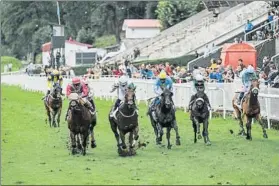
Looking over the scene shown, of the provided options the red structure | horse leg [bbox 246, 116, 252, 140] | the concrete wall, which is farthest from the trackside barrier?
the concrete wall

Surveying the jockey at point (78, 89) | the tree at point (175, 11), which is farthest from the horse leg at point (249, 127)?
the tree at point (175, 11)

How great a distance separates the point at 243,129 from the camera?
20.9 metres

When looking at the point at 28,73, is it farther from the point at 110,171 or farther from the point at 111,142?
the point at 110,171

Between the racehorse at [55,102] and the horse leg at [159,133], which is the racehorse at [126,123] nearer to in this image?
the horse leg at [159,133]

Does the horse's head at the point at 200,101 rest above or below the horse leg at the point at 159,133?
above

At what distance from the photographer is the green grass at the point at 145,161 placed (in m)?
13.3

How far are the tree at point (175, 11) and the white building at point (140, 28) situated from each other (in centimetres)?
521


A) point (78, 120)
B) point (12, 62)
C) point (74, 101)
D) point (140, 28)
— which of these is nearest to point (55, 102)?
point (78, 120)

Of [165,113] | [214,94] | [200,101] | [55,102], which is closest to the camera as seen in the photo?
[165,113]

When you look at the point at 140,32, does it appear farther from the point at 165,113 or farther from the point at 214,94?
the point at 165,113

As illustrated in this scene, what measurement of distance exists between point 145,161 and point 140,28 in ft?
217

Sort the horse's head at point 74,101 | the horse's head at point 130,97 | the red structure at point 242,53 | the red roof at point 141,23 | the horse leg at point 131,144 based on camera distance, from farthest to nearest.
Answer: the red roof at point 141,23 → the red structure at point 242,53 → the horse leg at point 131,144 → the horse's head at point 74,101 → the horse's head at point 130,97

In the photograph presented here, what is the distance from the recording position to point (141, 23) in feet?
266

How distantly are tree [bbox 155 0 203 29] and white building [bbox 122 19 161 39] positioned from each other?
17.1ft
